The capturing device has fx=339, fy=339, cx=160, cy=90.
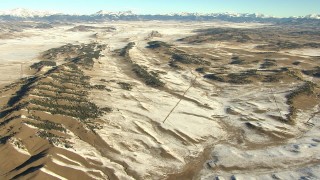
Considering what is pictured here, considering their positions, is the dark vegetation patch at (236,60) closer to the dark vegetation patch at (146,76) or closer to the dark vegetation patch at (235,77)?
the dark vegetation patch at (235,77)

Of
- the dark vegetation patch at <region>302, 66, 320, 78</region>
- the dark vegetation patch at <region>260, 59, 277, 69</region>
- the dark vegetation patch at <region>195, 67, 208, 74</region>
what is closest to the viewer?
the dark vegetation patch at <region>302, 66, 320, 78</region>

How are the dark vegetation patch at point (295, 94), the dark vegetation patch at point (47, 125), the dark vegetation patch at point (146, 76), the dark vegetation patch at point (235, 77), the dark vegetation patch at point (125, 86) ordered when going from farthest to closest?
the dark vegetation patch at point (235, 77)
the dark vegetation patch at point (146, 76)
the dark vegetation patch at point (125, 86)
the dark vegetation patch at point (295, 94)
the dark vegetation patch at point (47, 125)

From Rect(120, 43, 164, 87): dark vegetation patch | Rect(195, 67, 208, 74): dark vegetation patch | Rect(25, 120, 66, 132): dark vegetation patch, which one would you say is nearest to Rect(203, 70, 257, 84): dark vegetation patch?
Rect(195, 67, 208, 74): dark vegetation patch

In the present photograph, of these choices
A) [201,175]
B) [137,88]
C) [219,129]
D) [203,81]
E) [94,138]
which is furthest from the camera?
[203,81]

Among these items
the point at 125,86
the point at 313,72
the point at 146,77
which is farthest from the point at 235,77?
the point at 125,86

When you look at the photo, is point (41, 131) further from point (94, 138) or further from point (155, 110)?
point (155, 110)

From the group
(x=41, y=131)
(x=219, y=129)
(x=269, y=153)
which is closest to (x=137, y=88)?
(x=219, y=129)

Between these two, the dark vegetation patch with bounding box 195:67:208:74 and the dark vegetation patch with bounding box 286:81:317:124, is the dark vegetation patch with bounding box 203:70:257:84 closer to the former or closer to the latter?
the dark vegetation patch with bounding box 195:67:208:74

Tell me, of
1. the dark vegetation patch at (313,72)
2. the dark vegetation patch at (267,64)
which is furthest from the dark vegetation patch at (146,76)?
the dark vegetation patch at (313,72)
